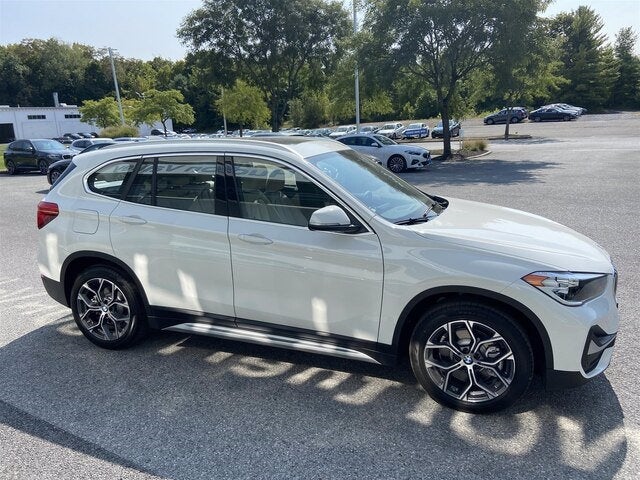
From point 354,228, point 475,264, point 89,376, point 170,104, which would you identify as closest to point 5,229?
point 89,376

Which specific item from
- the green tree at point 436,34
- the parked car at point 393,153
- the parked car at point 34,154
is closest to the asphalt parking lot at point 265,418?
the parked car at point 393,153

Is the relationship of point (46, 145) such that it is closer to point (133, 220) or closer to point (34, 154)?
point (34, 154)

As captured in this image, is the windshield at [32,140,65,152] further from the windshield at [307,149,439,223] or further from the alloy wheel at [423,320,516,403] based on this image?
the alloy wheel at [423,320,516,403]

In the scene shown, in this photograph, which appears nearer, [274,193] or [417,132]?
[274,193]

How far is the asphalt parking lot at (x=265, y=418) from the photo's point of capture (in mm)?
2623

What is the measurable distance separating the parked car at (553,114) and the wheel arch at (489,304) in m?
53.9

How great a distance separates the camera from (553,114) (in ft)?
163

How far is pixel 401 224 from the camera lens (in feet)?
10.6

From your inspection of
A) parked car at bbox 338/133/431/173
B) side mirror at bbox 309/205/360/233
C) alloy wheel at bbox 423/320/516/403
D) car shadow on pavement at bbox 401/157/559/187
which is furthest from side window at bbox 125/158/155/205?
parked car at bbox 338/133/431/173

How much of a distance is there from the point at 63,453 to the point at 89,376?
Answer: 37.1 inches

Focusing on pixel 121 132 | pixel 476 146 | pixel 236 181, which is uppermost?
pixel 121 132

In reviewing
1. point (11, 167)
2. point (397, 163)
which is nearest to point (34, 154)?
point (11, 167)

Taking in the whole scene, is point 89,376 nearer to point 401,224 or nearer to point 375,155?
point 401,224

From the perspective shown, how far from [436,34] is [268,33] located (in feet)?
37.6
